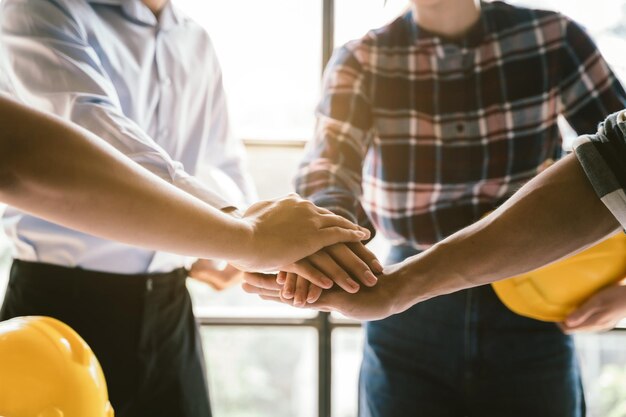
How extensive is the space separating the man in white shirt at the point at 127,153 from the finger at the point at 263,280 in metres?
0.18

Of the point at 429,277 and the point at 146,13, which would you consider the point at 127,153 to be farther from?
the point at 429,277

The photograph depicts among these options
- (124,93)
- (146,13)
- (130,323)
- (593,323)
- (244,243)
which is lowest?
(130,323)

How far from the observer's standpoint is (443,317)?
4.70 ft

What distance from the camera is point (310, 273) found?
1335 mm

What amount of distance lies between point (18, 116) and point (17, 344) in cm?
35

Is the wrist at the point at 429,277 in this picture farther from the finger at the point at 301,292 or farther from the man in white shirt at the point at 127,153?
the man in white shirt at the point at 127,153

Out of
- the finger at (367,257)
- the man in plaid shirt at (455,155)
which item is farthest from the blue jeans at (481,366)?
the finger at (367,257)

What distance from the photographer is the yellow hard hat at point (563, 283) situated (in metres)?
1.36

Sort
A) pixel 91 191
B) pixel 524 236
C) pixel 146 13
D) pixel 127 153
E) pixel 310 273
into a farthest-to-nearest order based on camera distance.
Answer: pixel 146 13
pixel 310 273
pixel 127 153
pixel 524 236
pixel 91 191

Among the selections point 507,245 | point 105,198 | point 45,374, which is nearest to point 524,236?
point 507,245

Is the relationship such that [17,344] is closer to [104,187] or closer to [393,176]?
[104,187]

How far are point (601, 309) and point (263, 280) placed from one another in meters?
0.71

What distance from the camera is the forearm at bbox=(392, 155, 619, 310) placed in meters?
1.02

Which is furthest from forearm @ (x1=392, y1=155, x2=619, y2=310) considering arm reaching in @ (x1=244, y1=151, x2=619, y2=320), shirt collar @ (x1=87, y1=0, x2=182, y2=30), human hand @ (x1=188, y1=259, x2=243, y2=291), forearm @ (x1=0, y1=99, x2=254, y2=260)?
shirt collar @ (x1=87, y1=0, x2=182, y2=30)
